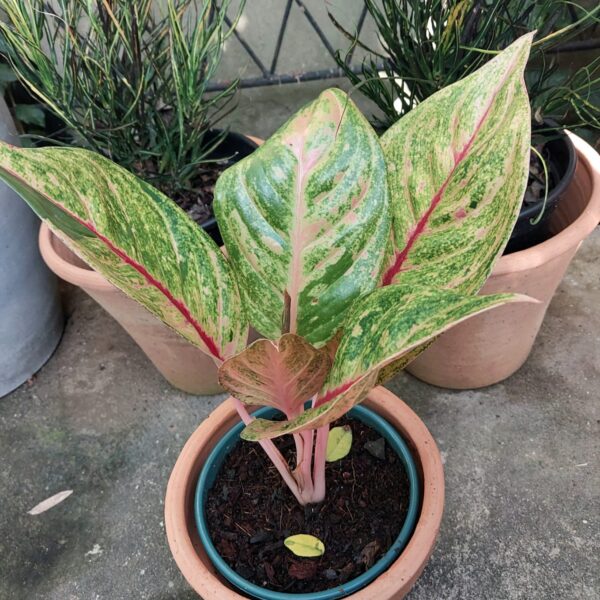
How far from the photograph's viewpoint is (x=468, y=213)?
629mm

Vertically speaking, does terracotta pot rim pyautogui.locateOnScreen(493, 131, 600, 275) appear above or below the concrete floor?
above

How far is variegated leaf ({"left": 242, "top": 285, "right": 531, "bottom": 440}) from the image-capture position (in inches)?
16.0

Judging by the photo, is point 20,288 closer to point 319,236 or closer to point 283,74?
point 283,74

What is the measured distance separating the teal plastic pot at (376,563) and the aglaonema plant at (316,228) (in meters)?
0.24

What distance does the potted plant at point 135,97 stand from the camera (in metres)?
0.99

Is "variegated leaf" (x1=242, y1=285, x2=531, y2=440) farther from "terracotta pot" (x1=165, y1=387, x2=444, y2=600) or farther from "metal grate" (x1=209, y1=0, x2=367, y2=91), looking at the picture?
"metal grate" (x1=209, y1=0, x2=367, y2=91)

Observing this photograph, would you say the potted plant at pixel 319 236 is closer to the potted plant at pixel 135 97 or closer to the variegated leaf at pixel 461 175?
the variegated leaf at pixel 461 175

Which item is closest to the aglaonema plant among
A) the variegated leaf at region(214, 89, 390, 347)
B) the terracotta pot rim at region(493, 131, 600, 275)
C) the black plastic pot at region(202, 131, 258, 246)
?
the variegated leaf at region(214, 89, 390, 347)

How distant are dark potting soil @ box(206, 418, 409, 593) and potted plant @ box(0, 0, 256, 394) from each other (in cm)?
36

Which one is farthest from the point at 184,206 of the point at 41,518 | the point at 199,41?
the point at 41,518

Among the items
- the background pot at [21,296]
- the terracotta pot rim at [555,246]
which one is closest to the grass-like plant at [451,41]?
the terracotta pot rim at [555,246]

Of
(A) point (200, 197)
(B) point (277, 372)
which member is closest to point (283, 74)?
(A) point (200, 197)

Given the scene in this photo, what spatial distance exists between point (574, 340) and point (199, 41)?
1.00 m

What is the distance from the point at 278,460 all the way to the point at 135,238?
1.15ft
